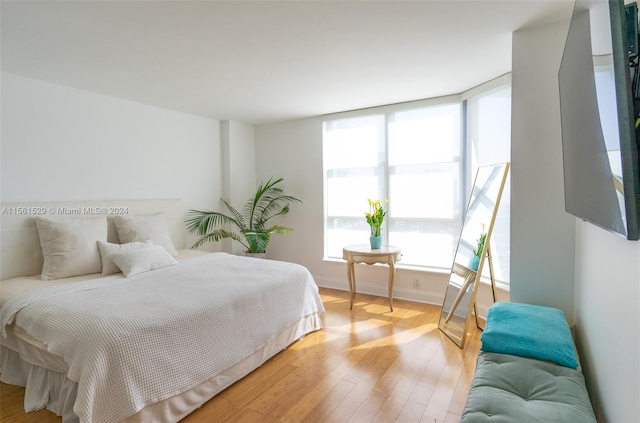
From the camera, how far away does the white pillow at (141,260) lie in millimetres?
2605

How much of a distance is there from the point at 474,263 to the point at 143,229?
10.4 feet

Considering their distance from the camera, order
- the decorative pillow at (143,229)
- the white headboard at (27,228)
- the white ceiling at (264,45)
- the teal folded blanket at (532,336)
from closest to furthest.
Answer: the teal folded blanket at (532,336) < the white ceiling at (264,45) < the white headboard at (27,228) < the decorative pillow at (143,229)

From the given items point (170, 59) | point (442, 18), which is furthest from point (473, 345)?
point (170, 59)

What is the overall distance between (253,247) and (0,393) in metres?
2.54

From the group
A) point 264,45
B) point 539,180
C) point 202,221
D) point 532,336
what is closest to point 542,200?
point 539,180

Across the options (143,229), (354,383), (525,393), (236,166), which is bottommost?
(354,383)

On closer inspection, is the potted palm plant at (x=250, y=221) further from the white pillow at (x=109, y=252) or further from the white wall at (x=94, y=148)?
the white pillow at (x=109, y=252)

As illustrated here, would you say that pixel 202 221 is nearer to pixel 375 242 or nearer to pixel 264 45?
pixel 375 242

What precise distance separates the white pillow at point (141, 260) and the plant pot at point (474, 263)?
8.91 feet

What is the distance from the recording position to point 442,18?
194 centimetres

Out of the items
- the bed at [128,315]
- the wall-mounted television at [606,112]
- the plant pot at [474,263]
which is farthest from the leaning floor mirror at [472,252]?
the wall-mounted television at [606,112]

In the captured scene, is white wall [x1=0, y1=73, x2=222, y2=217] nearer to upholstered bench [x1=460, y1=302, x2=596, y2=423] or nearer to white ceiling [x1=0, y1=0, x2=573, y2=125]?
white ceiling [x1=0, y1=0, x2=573, y2=125]

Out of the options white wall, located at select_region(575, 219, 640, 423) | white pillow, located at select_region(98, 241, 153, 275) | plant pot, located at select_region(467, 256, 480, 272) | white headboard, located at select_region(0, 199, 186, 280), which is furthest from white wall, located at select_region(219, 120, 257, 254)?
white wall, located at select_region(575, 219, 640, 423)

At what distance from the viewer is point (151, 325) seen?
67.7 inches
